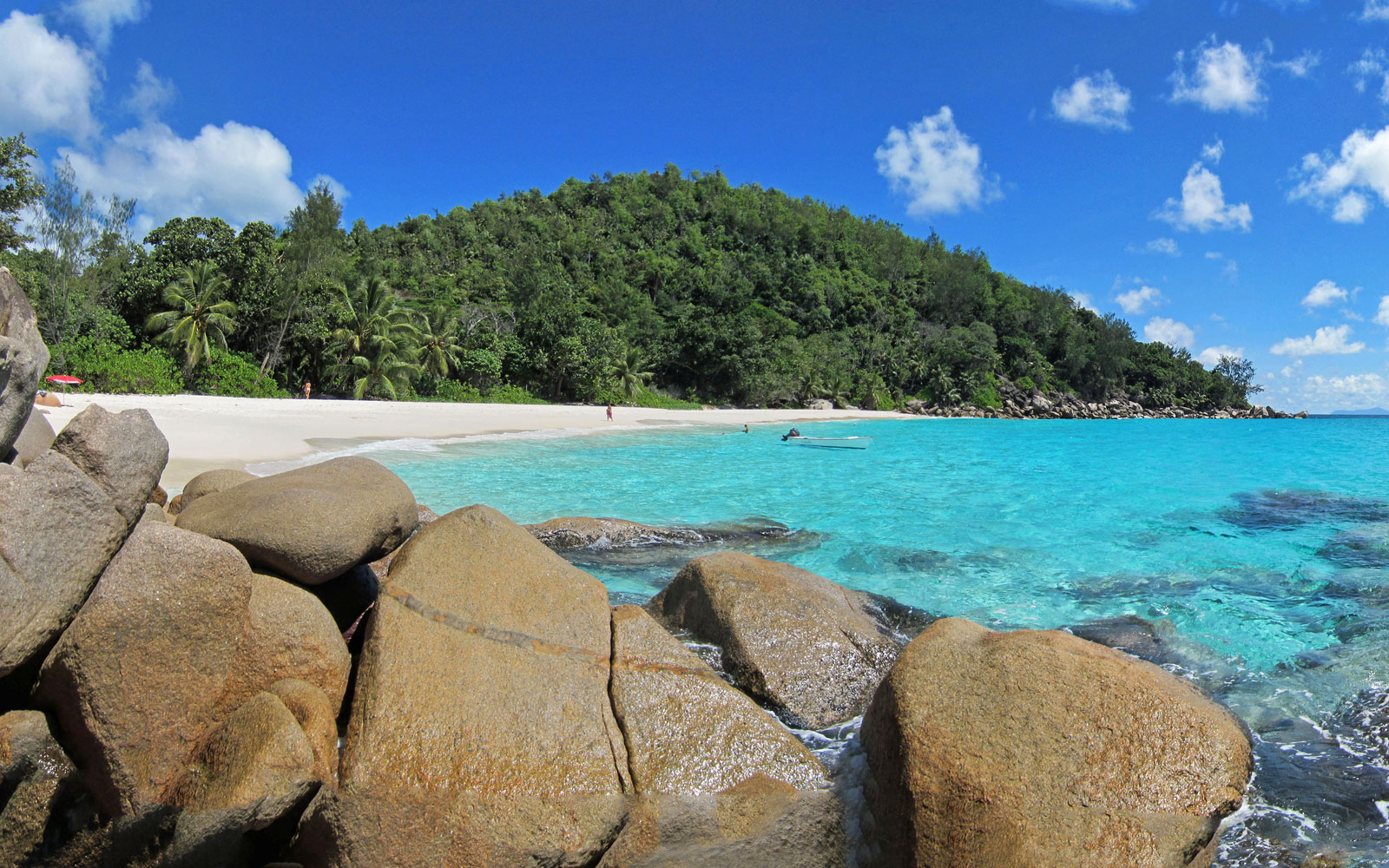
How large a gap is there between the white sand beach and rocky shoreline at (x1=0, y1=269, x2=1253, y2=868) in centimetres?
780

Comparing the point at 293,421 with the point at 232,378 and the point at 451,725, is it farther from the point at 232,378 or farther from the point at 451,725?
the point at 451,725

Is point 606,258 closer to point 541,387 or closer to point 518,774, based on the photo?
point 541,387

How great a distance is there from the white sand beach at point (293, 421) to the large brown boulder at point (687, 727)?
9192 millimetres

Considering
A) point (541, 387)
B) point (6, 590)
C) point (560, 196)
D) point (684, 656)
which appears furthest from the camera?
point (560, 196)

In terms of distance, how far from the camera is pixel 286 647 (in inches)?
138

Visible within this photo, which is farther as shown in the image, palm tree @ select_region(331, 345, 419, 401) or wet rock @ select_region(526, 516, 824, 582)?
palm tree @ select_region(331, 345, 419, 401)

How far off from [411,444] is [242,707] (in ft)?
65.3

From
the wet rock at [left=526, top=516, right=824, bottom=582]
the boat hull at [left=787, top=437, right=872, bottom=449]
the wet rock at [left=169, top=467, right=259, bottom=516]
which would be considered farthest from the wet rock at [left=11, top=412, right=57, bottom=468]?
the boat hull at [left=787, top=437, right=872, bottom=449]

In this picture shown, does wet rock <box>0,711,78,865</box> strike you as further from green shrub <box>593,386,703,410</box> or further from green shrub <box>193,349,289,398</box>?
green shrub <box>593,386,703,410</box>

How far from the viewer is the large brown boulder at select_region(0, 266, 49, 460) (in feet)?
11.2

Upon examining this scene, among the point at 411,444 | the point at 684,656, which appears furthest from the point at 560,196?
the point at 684,656

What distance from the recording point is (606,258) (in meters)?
73.5

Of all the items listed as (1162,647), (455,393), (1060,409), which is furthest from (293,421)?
(1060,409)

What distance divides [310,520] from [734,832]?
110 inches
